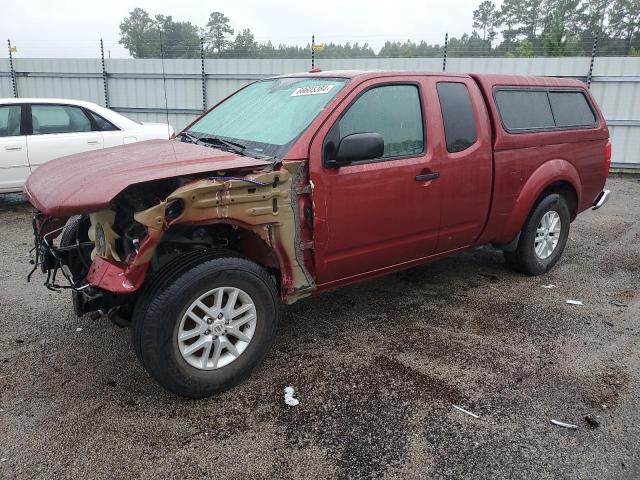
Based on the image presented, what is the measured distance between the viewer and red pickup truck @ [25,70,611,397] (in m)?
2.86

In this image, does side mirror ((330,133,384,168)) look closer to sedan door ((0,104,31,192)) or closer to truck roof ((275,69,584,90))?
truck roof ((275,69,584,90))

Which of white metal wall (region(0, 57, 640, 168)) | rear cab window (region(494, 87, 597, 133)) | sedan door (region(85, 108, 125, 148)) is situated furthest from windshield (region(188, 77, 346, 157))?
white metal wall (region(0, 57, 640, 168))

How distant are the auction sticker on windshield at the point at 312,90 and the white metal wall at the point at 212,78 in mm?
9089

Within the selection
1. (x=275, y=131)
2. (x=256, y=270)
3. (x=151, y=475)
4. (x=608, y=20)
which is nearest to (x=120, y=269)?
(x=256, y=270)

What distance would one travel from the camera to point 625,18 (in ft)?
122

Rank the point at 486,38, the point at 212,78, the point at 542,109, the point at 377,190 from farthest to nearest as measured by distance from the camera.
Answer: the point at 486,38, the point at 212,78, the point at 542,109, the point at 377,190

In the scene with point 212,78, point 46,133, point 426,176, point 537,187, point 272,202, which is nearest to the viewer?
point 272,202

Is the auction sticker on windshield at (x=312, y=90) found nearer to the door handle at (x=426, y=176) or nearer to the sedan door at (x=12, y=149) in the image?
the door handle at (x=426, y=176)

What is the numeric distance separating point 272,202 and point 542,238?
315 cm

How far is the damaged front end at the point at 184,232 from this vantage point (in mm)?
2787

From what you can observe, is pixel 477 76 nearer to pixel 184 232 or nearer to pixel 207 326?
pixel 184 232

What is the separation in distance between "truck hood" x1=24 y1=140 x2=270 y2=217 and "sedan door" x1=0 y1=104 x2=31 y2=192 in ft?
14.1

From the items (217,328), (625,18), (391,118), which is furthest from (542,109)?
(625,18)

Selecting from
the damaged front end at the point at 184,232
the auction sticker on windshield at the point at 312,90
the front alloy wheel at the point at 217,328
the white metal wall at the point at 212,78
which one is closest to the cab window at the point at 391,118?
the auction sticker on windshield at the point at 312,90
